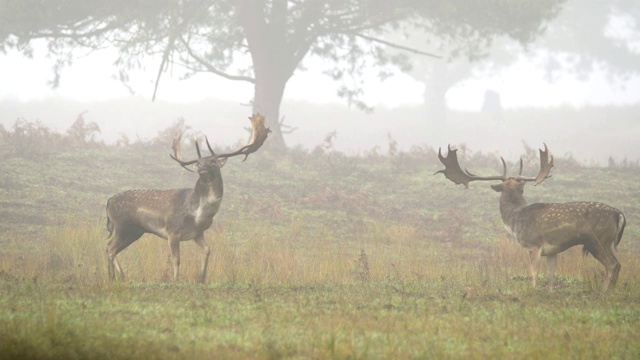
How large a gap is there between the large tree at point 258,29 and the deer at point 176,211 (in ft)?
35.3

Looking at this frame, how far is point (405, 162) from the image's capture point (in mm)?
25234

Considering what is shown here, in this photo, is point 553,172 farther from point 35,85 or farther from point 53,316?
point 35,85

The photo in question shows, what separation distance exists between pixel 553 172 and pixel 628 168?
2340 millimetres

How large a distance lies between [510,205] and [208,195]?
442cm

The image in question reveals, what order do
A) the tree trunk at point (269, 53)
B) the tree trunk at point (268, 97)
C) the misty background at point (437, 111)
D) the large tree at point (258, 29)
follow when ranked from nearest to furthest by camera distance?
the large tree at point (258, 29), the tree trunk at point (269, 53), the tree trunk at point (268, 97), the misty background at point (437, 111)

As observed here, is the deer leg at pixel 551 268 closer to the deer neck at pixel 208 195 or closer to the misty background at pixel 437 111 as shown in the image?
the deer neck at pixel 208 195

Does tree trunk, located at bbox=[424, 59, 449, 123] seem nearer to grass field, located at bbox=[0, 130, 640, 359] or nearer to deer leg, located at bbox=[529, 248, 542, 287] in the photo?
grass field, located at bbox=[0, 130, 640, 359]

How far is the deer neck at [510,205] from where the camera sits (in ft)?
40.9

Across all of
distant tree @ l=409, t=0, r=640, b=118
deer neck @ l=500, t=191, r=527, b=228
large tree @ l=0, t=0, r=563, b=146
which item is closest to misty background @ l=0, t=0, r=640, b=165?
distant tree @ l=409, t=0, r=640, b=118

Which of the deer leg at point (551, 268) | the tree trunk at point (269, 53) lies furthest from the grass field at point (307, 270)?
the tree trunk at point (269, 53)

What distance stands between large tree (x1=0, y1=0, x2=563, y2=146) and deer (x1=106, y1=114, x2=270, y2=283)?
1075cm

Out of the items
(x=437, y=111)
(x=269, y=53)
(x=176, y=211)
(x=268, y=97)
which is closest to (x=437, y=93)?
(x=437, y=111)

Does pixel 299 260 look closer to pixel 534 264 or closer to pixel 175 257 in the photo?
pixel 175 257

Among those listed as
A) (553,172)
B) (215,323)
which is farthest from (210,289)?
(553,172)
